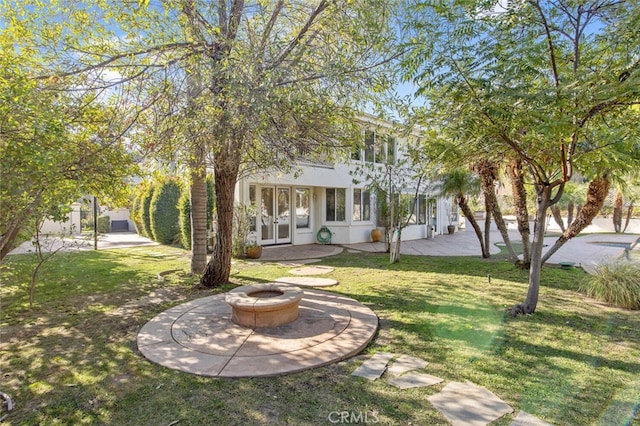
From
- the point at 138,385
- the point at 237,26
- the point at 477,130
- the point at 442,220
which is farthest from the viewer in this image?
the point at 442,220

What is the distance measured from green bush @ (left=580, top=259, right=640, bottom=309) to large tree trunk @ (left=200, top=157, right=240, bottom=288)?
300 inches

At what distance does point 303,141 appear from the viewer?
6.42 metres

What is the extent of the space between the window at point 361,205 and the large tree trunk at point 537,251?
11.2 metres

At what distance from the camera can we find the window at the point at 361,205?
1689 cm

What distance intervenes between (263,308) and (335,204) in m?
11.9

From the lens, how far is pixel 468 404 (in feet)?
10.1

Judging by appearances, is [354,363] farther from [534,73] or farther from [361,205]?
[361,205]

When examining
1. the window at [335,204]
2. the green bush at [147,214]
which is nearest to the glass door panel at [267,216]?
the window at [335,204]

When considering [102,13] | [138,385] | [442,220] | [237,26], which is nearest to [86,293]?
[138,385]

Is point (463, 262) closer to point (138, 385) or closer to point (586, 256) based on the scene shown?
point (586, 256)

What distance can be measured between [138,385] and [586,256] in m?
14.7

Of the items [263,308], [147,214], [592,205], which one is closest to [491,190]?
[592,205]

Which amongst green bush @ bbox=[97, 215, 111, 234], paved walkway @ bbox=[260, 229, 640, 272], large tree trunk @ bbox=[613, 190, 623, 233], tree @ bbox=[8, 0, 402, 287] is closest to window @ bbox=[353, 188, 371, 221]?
paved walkway @ bbox=[260, 229, 640, 272]

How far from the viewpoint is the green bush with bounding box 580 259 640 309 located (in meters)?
6.27
